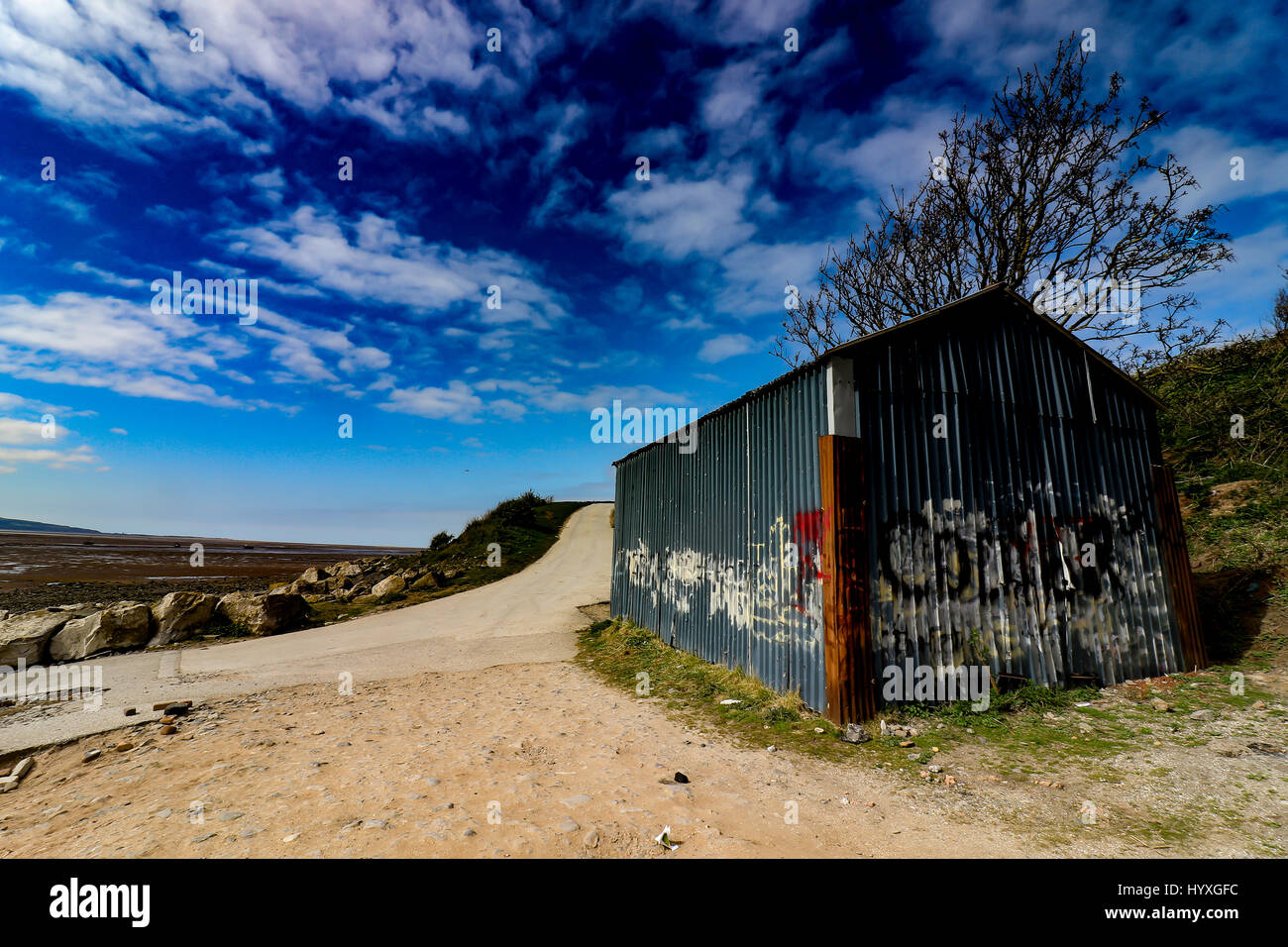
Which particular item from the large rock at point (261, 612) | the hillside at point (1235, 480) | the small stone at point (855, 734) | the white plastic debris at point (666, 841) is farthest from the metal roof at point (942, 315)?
the large rock at point (261, 612)

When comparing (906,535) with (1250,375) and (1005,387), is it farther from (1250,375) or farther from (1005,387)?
(1250,375)

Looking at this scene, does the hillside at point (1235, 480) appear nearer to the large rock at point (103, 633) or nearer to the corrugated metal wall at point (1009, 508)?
the corrugated metal wall at point (1009, 508)

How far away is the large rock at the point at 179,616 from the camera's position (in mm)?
13542

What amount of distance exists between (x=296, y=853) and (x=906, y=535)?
7370mm

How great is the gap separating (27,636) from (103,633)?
120 centimetres

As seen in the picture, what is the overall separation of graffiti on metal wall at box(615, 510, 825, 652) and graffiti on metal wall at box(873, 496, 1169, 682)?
876 millimetres

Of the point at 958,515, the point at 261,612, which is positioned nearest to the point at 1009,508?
the point at 958,515

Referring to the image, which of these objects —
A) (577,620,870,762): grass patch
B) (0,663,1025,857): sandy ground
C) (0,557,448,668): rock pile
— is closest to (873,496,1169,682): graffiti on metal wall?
(577,620,870,762): grass patch

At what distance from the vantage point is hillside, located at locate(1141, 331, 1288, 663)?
901cm

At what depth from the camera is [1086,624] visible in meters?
8.00

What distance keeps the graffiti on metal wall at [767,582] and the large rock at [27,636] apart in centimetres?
1433

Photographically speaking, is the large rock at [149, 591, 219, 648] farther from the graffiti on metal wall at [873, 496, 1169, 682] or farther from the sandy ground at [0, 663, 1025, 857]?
the graffiti on metal wall at [873, 496, 1169, 682]

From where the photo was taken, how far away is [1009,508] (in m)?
7.91
